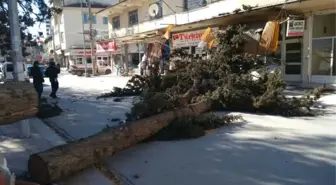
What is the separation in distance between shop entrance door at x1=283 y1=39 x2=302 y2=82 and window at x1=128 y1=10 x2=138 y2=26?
52.7ft

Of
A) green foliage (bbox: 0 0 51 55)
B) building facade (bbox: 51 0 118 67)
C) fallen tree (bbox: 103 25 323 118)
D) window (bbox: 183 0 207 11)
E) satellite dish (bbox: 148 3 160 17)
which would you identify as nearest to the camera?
fallen tree (bbox: 103 25 323 118)

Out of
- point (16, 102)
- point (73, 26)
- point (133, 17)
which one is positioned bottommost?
point (16, 102)

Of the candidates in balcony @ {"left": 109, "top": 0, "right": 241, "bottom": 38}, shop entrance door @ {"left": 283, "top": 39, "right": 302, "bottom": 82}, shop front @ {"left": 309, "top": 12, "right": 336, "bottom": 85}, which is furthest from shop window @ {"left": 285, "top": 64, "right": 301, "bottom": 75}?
balcony @ {"left": 109, "top": 0, "right": 241, "bottom": 38}

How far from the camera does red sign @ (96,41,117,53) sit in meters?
31.1

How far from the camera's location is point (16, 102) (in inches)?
184

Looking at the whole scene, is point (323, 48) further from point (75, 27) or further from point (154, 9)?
point (75, 27)

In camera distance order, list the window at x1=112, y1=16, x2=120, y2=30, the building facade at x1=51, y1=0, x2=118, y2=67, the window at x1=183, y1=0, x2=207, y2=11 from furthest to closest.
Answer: the building facade at x1=51, y1=0, x2=118, y2=67 → the window at x1=112, y1=16, x2=120, y2=30 → the window at x1=183, y1=0, x2=207, y2=11

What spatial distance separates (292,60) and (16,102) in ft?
43.0

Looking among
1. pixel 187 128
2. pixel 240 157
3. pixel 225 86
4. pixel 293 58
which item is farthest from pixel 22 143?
pixel 293 58

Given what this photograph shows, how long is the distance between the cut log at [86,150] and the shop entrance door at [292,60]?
10270mm

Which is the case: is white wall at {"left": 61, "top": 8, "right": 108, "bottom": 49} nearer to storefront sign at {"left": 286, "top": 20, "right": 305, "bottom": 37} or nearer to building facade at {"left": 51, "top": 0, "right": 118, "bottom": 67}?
building facade at {"left": 51, "top": 0, "right": 118, "bottom": 67}

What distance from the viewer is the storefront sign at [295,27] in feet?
41.9

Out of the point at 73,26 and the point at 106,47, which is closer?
the point at 106,47

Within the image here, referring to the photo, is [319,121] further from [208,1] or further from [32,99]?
[208,1]
